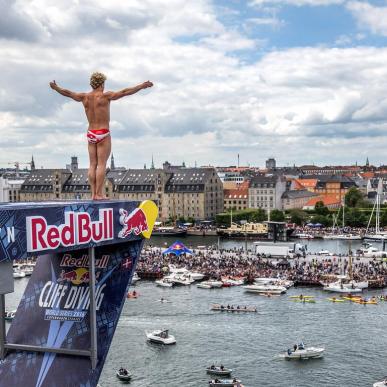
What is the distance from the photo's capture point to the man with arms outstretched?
1644cm

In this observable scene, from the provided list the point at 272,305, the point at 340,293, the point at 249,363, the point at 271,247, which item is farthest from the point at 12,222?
the point at 271,247

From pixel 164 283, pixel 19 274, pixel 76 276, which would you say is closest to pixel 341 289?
pixel 164 283

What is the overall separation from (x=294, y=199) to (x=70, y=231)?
124 m

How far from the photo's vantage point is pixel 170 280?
2461 inches

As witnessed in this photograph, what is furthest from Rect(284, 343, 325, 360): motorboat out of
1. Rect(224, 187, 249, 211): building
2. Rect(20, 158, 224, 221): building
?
Rect(224, 187, 249, 211): building

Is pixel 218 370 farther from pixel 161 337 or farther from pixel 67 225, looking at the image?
pixel 67 225

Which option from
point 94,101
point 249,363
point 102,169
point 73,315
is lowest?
point 249,363

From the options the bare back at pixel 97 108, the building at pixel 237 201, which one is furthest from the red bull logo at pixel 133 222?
the building at pixel 237 201

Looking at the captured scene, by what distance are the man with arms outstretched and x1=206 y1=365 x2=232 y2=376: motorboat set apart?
2077cm

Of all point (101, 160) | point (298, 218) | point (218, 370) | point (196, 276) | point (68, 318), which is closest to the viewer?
point (68, 318)

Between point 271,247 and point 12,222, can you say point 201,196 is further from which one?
point 12,222

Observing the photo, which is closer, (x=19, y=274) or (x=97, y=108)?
(x=97, y=108)

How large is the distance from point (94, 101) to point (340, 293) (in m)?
43.7

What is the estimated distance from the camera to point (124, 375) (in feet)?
114
